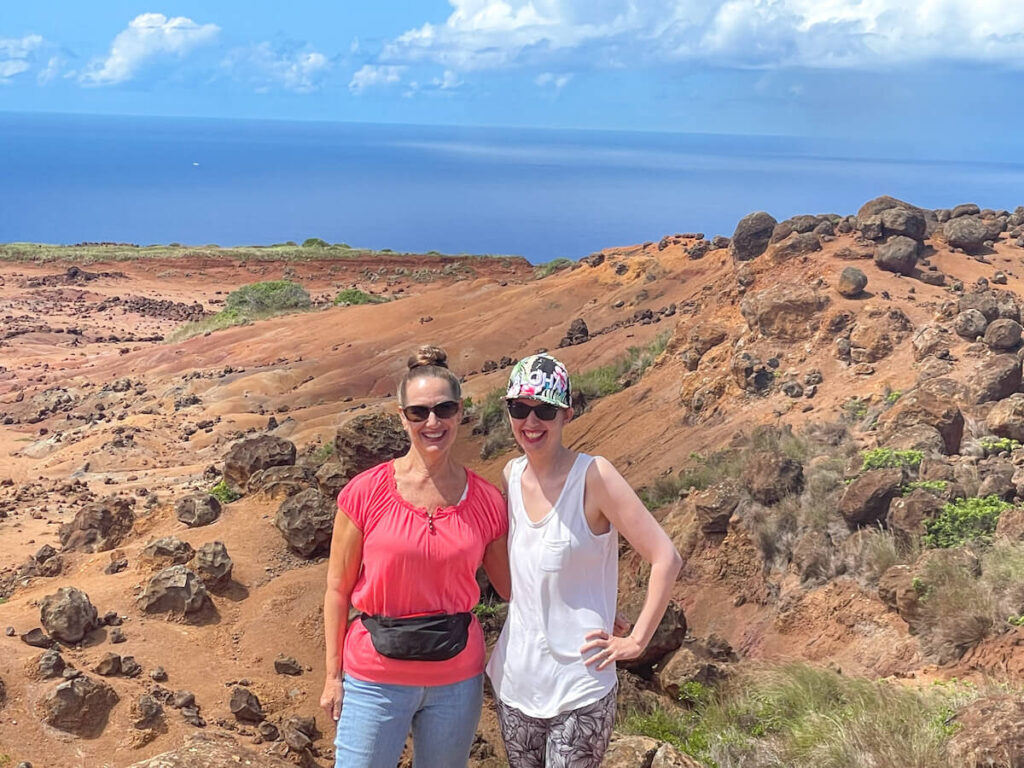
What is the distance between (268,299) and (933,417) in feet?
74.7

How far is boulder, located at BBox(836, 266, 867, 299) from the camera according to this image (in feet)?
37.5

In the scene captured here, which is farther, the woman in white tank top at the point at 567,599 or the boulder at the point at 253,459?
the boulder at the point at 253,459

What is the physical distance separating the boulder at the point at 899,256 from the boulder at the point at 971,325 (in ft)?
8.01

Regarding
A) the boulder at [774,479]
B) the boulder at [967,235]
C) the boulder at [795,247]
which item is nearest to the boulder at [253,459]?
the boulder at [774,479]

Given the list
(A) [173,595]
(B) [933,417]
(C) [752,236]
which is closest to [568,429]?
(C) [752,236]

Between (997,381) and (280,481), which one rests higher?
(997,381)

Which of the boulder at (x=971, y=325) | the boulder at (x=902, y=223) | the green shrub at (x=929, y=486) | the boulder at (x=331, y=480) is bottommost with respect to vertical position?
the boulder at (x=331, y=480)

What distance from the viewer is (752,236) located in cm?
1449

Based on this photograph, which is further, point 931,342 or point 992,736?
point 931,342

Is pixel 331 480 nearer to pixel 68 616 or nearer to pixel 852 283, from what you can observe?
pixel 68 616

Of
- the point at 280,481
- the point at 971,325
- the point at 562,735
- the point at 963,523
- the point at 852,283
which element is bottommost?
the point at 280,481

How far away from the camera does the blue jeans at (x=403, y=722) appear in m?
3.07

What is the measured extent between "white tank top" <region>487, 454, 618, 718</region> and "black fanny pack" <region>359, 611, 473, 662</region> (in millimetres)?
205

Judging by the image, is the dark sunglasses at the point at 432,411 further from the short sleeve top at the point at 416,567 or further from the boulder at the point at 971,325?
the boulder at the point at 971,325
